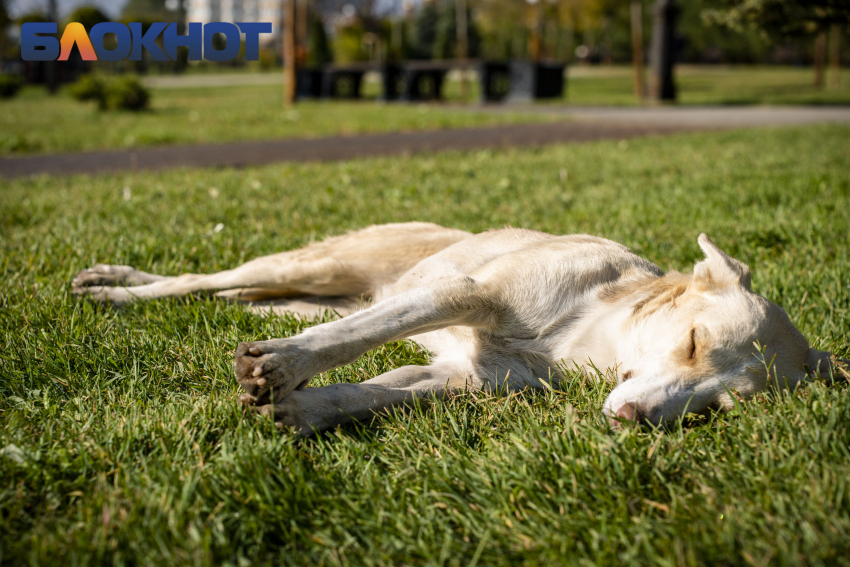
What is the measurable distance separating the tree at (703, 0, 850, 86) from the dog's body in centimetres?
773

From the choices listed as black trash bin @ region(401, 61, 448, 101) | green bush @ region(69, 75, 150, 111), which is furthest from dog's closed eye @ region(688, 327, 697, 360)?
black trash bin @ region(401, 61, 448, 101)

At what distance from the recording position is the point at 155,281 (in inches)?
151

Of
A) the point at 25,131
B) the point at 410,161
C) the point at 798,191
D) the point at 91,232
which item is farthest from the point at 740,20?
the point at 25,131

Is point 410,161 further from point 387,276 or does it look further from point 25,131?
point 25,131

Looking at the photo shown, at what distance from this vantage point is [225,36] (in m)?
6.17

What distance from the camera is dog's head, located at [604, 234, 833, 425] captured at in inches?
88.9

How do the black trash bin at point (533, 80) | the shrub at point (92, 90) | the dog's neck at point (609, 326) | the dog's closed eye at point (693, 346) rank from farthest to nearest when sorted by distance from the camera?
1. the black trash bin at point (533, 80)
2. the shrub at point (92, 90)
3. the dog's neck at point (609, 326)
4. the dog's closed eye at point (693, 346)

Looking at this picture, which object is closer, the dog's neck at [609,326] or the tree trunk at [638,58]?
the dog's neck at [609,326]

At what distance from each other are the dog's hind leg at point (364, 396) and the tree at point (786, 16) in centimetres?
850

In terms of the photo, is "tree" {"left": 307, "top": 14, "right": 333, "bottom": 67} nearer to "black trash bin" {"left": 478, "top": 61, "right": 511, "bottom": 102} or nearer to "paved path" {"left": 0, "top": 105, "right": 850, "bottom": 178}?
"black trash bin" {"left": 478, "top": 61, "right": 511, "bottom": 102}

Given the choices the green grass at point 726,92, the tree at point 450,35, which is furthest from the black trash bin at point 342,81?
the tree at point 450,35

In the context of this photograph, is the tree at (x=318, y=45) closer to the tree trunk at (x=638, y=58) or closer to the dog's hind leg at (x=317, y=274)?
the tree trunk at (x=638, y=58)

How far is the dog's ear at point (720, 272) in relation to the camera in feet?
8.38

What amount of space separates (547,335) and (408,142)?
880 centimetres
